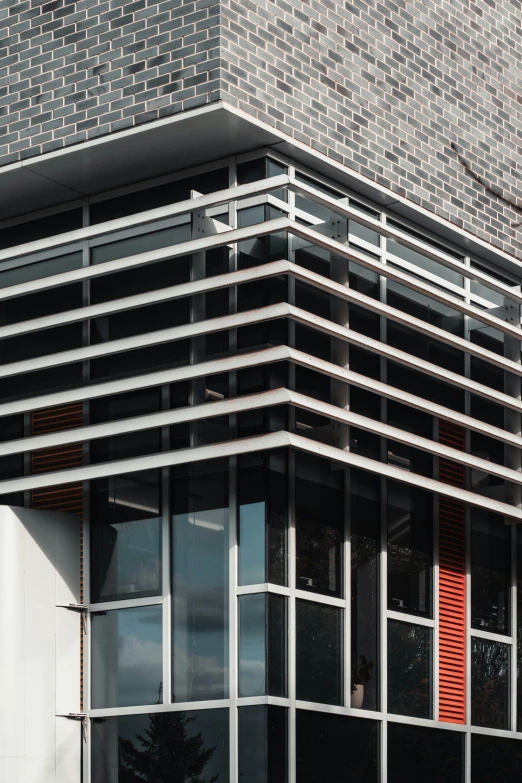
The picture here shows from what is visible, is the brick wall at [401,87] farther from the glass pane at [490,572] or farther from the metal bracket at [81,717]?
the metal bracket at [81,717]

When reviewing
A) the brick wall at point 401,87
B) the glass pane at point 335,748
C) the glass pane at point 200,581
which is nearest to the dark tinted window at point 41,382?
the glass pane at point 200,581

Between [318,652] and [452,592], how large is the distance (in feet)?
7.09

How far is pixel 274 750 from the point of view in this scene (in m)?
12.3

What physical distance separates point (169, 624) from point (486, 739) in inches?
137

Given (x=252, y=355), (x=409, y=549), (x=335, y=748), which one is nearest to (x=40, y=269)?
(x=252, y=355)

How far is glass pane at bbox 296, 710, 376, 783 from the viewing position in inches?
494

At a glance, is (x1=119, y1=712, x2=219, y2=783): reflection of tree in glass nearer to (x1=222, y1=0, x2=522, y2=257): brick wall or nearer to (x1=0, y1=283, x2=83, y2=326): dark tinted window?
(x1=0, y1=283, x2=83, y2=326): dark tinted window

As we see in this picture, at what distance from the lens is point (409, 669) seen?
1393 centimetres

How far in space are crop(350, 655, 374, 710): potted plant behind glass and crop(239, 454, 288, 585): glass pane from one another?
120 centimetres

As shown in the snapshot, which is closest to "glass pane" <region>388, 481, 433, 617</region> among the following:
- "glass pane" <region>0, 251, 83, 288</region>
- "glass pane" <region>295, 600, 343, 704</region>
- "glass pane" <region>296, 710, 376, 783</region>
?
"glass pane" <region>295, 600, 343, 704</region>

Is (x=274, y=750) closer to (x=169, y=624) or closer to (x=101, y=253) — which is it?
(x=169, y=624)

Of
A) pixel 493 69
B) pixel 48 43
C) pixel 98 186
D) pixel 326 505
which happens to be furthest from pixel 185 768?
pixel 493 69

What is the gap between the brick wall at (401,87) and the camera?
44.1ft

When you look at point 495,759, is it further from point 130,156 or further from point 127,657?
point 130,156
